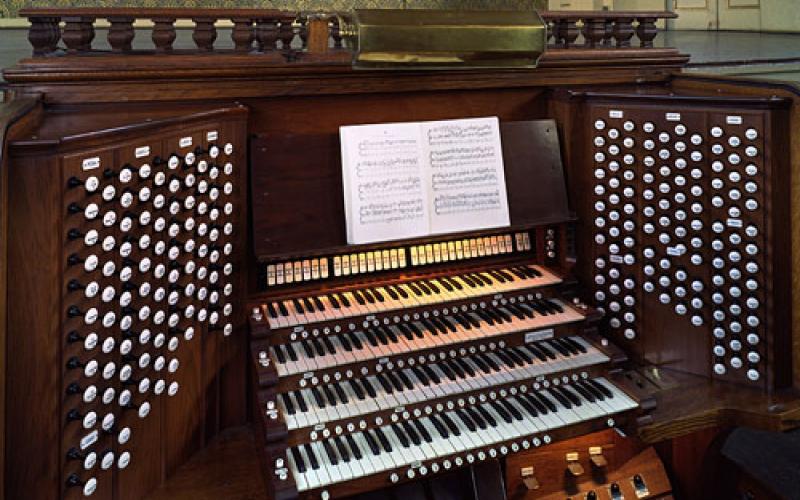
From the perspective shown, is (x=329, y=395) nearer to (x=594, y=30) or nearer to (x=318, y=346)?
(x=318, y=346)

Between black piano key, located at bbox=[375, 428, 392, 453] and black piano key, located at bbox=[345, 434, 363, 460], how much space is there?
0.25 ft

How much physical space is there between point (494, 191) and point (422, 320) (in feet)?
1.94

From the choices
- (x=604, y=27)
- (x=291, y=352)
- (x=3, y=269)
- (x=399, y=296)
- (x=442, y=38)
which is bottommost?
(x=291, y=352)

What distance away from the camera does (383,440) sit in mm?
2111

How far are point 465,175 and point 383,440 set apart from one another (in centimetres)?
108

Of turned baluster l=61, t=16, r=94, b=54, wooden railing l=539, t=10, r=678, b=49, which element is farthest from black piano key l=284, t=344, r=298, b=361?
wooden railing l=539, t=10, r=678, b=49

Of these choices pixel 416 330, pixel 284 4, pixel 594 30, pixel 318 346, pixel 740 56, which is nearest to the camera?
pixel 318 346

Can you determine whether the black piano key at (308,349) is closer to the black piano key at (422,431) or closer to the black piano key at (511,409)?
A: the black piano key at (422,431)

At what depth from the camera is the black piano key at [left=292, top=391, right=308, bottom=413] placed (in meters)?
2.13

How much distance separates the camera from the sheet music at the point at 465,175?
2.60 m

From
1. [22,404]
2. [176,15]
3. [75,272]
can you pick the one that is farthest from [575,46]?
[22,404]

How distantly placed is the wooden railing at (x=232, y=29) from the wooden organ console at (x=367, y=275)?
0.01 meters

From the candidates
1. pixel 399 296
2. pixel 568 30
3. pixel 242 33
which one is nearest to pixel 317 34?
pixel 242 33

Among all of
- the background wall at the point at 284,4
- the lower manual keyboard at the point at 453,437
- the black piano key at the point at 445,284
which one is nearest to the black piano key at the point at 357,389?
the lower manual keyboard at the point at 453,437
